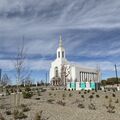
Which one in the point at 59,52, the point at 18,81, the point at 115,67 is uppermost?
the point at 59,52

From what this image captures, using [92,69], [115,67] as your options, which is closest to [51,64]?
[92,69]

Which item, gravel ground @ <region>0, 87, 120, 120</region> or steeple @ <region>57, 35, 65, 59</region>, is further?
steeple @ <region>57, 35, 65, 59</region>

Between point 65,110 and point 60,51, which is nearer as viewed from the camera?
point 65,110

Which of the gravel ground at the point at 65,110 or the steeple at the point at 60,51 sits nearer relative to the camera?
the gravel ground at the point at 65,110

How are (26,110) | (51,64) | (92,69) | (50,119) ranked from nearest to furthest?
(50,119) → (26,110) → (51,64) → (92,69)

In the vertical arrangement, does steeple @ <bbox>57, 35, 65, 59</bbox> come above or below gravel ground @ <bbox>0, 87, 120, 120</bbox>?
above

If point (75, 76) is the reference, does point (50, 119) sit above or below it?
below

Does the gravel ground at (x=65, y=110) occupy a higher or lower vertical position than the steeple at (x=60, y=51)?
lower

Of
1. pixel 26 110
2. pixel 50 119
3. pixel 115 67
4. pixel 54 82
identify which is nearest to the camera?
pixel 50 119

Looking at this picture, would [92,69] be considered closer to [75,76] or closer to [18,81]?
[75,76]

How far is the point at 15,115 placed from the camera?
10945mm

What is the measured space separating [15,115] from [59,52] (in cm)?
8648

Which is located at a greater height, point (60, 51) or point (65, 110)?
point (60, 51)

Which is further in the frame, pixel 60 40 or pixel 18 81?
pixel 60 40
